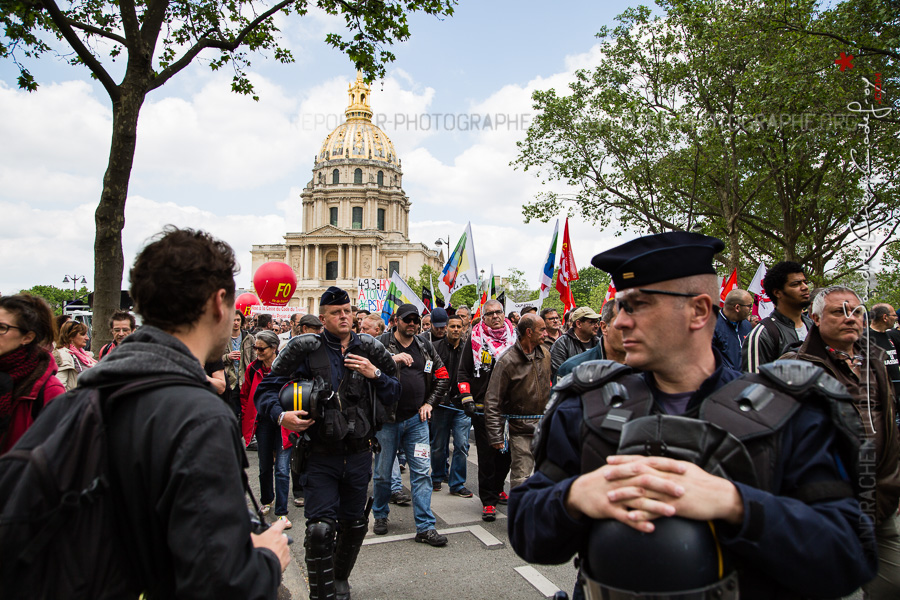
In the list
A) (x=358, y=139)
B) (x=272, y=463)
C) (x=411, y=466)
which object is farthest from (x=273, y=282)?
(x=358, y=139)

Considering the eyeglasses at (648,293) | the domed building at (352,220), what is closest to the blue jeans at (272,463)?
the eyeglasses at (648,293)

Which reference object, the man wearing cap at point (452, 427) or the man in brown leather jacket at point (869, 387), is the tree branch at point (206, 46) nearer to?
the man wearing cap at point (452, 427)

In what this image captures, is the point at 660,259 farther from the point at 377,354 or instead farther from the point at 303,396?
the point at 377,354

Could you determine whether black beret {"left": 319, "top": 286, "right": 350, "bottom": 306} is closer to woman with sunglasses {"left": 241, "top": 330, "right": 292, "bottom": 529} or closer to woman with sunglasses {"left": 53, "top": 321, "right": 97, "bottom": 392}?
woman with sunglasses {"left": 241, "top": 330, "right": 292, "bottom": 529}

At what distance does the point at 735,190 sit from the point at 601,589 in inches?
838

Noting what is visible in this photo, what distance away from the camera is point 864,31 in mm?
11305

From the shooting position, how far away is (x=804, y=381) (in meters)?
1.61

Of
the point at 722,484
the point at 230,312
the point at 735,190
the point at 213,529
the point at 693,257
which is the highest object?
the point at 735,190

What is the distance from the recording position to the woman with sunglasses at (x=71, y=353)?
5465mm

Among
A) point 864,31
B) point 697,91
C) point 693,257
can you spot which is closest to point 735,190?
point 697,91

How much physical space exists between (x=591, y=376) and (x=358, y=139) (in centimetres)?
10429

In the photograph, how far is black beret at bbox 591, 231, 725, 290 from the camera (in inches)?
73.6

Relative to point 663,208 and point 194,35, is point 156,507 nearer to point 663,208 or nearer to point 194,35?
point 194,35

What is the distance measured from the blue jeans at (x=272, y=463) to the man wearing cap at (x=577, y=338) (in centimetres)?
297
